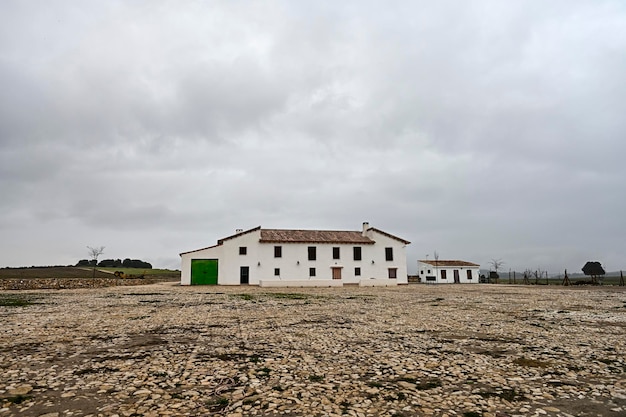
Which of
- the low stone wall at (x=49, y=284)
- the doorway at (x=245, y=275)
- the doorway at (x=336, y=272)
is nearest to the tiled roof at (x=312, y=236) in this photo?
the doorway at (x=336, y=272)

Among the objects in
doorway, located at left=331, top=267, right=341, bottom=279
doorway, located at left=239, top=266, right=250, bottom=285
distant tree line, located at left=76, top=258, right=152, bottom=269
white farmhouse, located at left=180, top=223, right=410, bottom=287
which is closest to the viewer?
white farmhouse, located at left=180, top=223, right=410, bottom=287

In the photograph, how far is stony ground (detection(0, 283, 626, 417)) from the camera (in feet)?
16.2

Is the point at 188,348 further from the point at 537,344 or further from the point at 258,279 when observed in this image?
the point at 258,279

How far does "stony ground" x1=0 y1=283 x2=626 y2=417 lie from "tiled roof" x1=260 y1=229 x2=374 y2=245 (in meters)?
34.0

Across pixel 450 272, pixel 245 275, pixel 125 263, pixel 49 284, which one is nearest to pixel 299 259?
pixel 245 275

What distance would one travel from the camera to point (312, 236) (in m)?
48.4

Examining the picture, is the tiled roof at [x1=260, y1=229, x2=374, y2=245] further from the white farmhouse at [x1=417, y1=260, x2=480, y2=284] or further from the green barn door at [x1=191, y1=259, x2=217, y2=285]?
the white farmhouse at [x1=417, y1=260, x2=480, y2=284]

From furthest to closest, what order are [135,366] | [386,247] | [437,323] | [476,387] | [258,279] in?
[386,247] → [258,279] → [437,323] → [135,366] → [476,387]

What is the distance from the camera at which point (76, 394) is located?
533cm

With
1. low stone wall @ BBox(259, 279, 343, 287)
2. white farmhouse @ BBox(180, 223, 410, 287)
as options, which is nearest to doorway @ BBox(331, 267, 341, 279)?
white farmhouse @ BBox(180, 223, 410, 287)

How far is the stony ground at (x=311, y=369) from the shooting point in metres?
4.94

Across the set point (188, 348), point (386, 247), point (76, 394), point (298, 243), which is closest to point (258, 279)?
point (298, 243)

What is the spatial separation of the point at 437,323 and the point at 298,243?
34336 millimetres

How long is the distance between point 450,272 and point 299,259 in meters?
26.6
